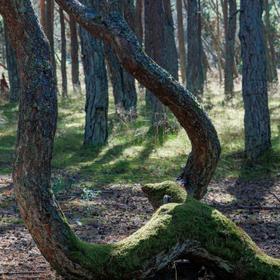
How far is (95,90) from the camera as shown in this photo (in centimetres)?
1339

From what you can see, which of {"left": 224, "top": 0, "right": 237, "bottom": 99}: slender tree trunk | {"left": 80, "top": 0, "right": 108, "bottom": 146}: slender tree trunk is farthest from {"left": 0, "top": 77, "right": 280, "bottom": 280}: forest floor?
{"left": 224, "top": 0, "right": 237, "bottom": 99}: slender tree trunk

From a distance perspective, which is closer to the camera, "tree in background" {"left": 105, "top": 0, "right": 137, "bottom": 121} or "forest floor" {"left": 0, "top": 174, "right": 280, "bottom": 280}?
"forest floor" {"left": 0, "top": 174, "right": 280, "bottom": 280}

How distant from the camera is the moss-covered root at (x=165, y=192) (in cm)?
550

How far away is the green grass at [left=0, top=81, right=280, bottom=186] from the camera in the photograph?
1091 cm

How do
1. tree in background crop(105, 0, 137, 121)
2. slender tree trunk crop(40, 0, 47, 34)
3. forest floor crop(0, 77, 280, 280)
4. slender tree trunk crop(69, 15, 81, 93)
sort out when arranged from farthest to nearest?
slender tree trunk crop(69, 15, 81, 93) < slender tree trunk crop(40, 0, 47, 34) < tree in background crop(105, 0, 137, 121) < forest floor crop(0, 77, 280, 280)

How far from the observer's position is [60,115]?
60.3ft

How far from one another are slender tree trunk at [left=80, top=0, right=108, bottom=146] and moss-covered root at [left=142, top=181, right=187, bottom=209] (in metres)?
7.72

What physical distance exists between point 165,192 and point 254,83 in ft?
19.6

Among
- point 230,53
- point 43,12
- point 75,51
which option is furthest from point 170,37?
point 75,51

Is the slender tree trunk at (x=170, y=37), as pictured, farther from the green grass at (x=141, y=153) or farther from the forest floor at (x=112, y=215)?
the forest floor at (x=112, y=215)

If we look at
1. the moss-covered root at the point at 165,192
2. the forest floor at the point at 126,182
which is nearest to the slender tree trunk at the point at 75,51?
the forest floor at the point at 126,182

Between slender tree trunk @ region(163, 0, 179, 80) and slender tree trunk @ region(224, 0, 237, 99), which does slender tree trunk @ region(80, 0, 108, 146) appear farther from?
slender tree trunk @ region(224, 0, 237, 99)

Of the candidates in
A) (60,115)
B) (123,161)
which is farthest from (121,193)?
(60,115)

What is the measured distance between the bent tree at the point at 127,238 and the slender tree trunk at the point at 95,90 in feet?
25.2
